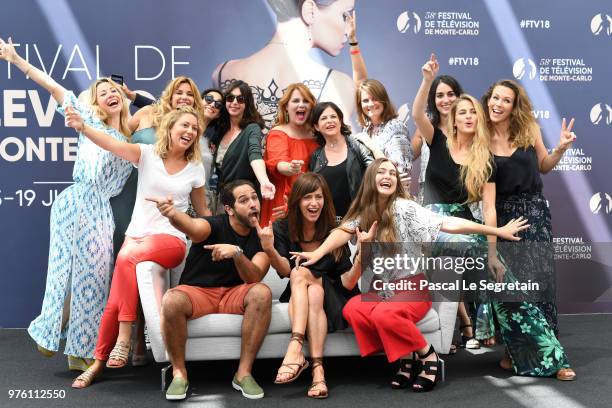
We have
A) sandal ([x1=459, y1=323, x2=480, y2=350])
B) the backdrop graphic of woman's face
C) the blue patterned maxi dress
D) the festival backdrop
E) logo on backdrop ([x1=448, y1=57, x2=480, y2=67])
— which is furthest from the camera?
logo on backdrop ([x1=448, y1=57, x2=480, y2=67])

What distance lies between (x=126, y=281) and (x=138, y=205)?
47 cm

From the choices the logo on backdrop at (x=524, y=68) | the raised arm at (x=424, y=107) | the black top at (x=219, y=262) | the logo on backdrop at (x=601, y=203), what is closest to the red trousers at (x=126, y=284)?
the black top at (x=219, y=262)

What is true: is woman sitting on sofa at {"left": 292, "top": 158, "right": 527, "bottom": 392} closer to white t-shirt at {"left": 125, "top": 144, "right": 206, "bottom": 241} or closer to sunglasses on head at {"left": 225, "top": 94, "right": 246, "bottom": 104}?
white t-shirt at {"left": 125, "top": 144, "right": 206, "bottom": 241}

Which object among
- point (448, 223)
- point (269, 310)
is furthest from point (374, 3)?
point (269, 310)

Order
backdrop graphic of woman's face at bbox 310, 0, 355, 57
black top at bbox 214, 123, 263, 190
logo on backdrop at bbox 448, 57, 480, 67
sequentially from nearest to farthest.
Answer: black top at bbox 214, 123, 263, 190 → backdrop graphic of woman's face at bbox 310, 0, 355, 57 → logo on backdrop at bbox 448, 57, 480, 67

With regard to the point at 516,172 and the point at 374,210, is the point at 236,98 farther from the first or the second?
the point at 516,172

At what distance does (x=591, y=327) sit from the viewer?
5.52 meters

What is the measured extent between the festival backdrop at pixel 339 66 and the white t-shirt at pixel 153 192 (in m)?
1.64

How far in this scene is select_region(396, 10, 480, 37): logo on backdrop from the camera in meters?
5.84

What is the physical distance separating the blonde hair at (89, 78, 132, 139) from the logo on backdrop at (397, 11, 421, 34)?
7.92 ft

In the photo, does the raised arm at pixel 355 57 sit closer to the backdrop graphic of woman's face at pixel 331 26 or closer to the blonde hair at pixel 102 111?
the backdrop graphic of woman's face at pixel 331 26

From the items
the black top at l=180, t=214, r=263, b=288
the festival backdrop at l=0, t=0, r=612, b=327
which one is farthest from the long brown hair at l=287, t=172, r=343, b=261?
the festival backdrop at l=0, t=0, r=612, b=327

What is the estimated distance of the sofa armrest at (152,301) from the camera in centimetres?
389

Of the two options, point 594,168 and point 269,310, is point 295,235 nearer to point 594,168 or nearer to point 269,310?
point 269,310
